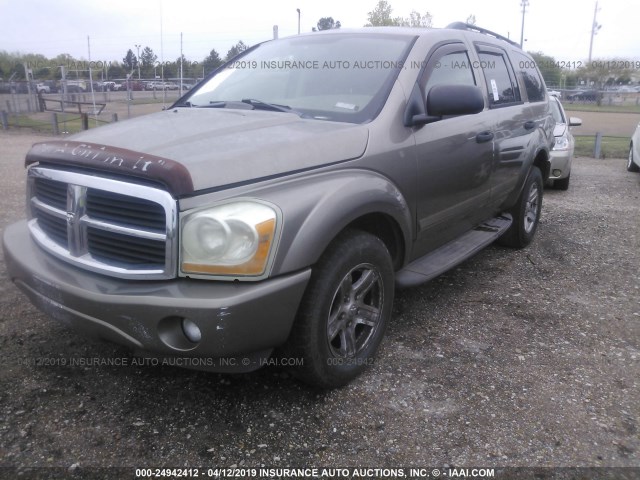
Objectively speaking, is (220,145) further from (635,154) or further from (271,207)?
(635,154)

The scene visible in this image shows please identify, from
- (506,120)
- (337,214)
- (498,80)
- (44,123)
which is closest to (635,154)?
(498,80)

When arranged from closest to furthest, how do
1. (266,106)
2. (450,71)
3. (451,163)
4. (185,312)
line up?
(185,312), (266,106), (451,163), (450,71)

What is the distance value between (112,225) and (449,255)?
232cm

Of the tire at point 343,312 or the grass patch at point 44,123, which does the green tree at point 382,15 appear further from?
the tire at point 343,312

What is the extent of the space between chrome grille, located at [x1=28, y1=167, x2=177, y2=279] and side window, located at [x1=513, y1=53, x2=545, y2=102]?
160 inches

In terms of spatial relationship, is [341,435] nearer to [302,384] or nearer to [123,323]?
[302,384]

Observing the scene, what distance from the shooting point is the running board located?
3277mm

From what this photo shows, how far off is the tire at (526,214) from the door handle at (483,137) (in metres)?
1.28

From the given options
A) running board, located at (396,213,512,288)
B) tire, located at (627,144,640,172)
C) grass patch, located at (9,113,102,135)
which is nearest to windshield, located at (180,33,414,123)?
running board, located at (396,213,512,288)

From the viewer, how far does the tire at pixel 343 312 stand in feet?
7.98

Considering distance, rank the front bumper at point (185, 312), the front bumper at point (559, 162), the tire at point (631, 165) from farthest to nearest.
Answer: the tire at point (631, 165), the front bumper at point (559, 162), the front bumper at point (185, 312)

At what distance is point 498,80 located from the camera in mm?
4438

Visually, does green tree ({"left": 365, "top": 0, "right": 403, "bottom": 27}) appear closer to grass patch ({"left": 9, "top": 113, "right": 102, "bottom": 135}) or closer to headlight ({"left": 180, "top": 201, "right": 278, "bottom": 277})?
grass patch ({"left": 9, "top": 113, "right": 102, "bottom": 135})

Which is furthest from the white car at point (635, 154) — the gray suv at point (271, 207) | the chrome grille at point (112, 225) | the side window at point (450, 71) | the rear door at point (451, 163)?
the chrome grille at point (112, 225)
